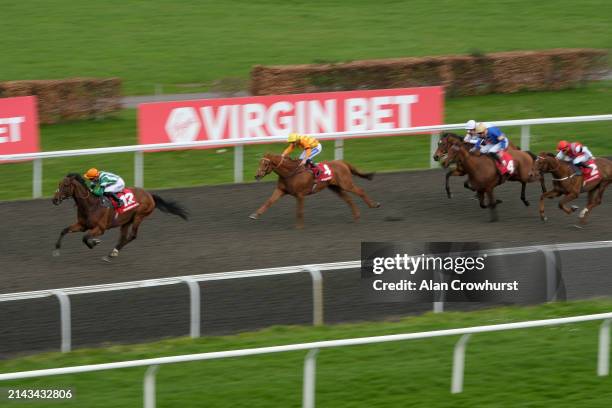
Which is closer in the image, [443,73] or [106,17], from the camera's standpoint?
[443,73]

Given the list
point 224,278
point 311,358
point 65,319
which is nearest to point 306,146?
point 224,278

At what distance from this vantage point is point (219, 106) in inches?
559

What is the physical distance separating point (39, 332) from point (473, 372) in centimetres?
285

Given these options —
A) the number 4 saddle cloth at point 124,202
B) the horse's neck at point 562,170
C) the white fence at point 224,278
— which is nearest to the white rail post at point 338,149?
the horse's neck at point 562,170

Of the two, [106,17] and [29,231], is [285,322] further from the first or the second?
[106,17]

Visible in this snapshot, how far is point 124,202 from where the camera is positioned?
11141 millimetres

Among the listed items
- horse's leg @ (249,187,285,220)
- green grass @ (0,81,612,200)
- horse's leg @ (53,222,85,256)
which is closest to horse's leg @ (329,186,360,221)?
horse's leg @ (249,187,285,220)

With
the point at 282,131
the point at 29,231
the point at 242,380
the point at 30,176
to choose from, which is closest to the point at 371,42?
the point at 282,131

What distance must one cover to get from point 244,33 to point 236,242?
1132 centimetres

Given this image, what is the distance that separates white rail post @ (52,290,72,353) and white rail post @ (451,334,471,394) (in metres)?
2.56

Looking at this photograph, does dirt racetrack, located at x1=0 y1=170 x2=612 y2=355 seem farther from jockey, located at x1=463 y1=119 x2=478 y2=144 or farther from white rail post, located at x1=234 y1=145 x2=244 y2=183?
jockey, located at x1=463 y1=119 x2=478 y2=144

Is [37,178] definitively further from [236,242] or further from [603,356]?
[603,356]

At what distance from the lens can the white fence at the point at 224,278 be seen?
803 centimetres

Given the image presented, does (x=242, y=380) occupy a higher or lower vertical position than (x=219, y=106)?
lower
